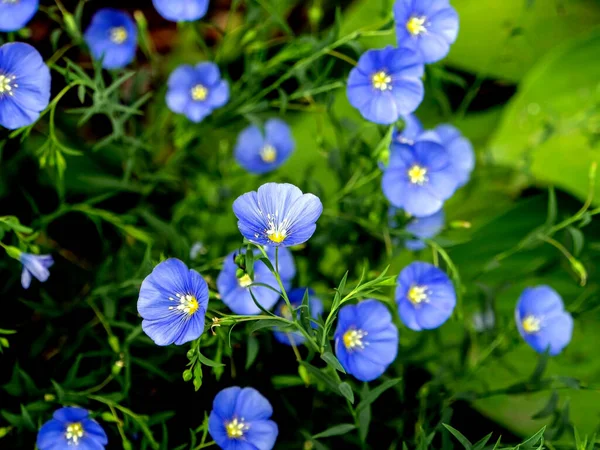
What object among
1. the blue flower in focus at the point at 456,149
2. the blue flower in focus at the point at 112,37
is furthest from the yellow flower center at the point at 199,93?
the blue flower in focus at the point at 456,149

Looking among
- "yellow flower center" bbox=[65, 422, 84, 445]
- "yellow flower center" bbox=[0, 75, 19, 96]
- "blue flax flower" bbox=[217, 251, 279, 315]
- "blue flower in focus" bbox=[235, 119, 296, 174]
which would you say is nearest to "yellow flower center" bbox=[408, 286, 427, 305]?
"blue flax flower" bbox=[217, 251, 279, 315]

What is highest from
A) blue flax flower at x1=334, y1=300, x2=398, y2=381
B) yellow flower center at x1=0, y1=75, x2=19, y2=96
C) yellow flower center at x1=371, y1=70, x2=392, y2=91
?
yellow flower center at x1=371, y1=70, x2=392, y2=91

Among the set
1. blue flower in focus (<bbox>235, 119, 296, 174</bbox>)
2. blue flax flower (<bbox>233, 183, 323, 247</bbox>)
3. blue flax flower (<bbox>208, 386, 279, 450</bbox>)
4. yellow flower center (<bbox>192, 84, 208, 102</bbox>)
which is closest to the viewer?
blue flax flower (<bbox>233, 183, 323, 247</bbox>)

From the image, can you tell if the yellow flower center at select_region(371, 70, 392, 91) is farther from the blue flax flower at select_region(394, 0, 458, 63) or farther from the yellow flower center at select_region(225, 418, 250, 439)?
the yellow flower center at select_region(225, 418, 250, 439)

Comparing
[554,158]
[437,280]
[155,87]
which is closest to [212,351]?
[437,280]

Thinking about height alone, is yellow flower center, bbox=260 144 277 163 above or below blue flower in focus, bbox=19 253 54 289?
above

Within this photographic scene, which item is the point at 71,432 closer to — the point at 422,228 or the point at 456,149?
the point at 422,228
